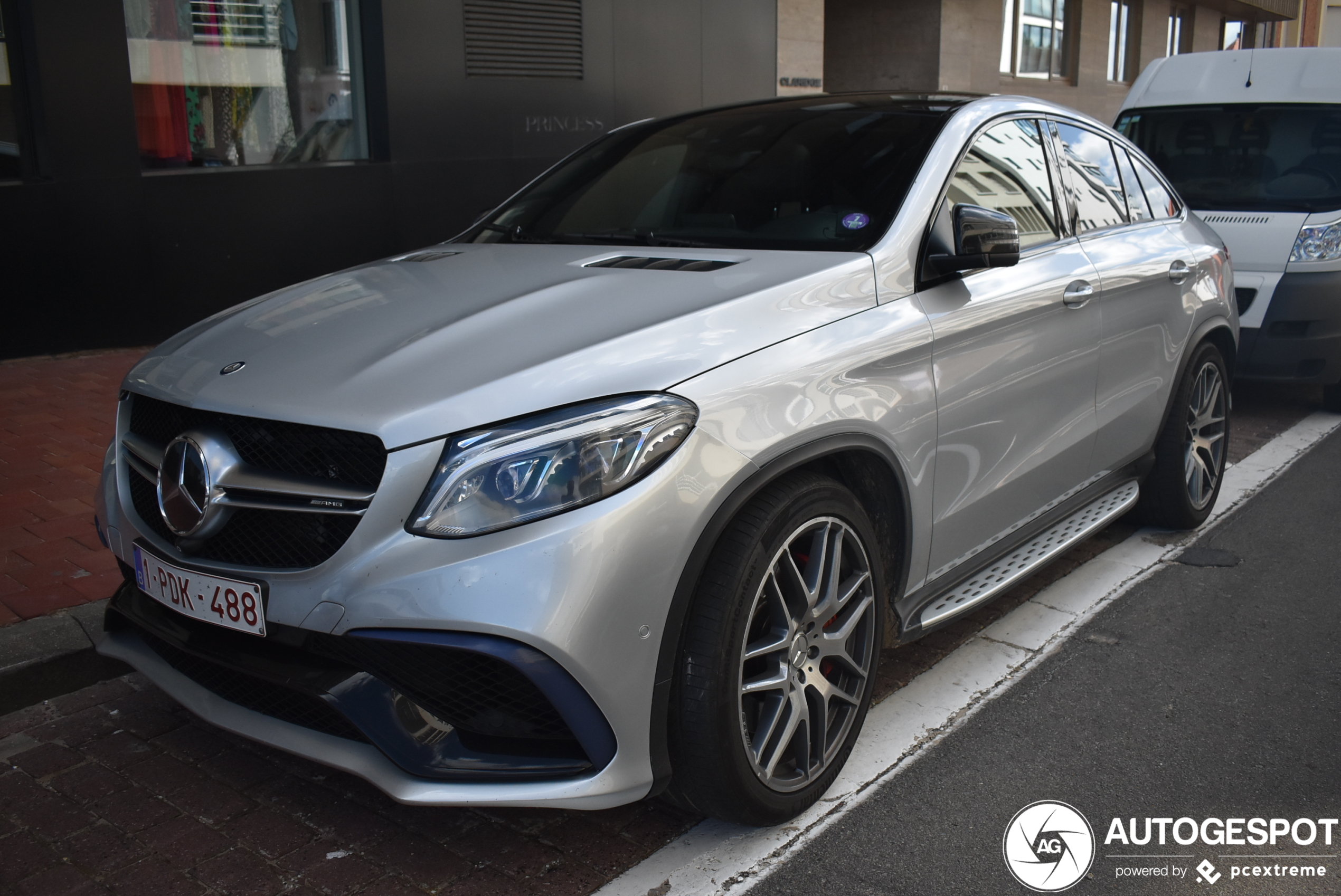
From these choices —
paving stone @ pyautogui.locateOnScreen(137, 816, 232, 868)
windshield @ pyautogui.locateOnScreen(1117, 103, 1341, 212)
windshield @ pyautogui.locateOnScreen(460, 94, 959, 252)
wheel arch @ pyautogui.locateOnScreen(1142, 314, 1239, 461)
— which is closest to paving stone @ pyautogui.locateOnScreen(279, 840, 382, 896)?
paving stone @ pyautogui.locateOnScreen(137, 816, 232, 868)

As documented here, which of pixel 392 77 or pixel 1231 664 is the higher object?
pixel 392 77

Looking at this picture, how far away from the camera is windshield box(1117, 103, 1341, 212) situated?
7273 mm

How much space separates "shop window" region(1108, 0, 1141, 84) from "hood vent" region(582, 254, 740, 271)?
67.8ft

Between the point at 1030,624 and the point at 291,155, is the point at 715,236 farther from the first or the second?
the point at 291,155

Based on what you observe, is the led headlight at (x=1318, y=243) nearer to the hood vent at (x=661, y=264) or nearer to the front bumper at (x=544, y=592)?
the hood vent at (x=661, y=264)

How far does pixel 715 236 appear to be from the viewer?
3.44 metres

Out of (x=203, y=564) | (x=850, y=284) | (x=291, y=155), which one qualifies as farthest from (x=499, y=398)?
(x=291, y=155)

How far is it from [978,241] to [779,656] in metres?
1.24

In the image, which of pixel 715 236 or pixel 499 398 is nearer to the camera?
pixel 499 398

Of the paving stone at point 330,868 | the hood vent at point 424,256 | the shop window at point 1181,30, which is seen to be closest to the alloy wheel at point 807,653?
the paving stone at point 330,868

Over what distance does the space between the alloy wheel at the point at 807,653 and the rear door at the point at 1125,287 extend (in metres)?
1.50

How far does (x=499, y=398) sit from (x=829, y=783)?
127 centimetres

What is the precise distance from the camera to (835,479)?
286 centimetres

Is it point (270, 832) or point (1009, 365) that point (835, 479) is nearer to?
point (1009, 365)
